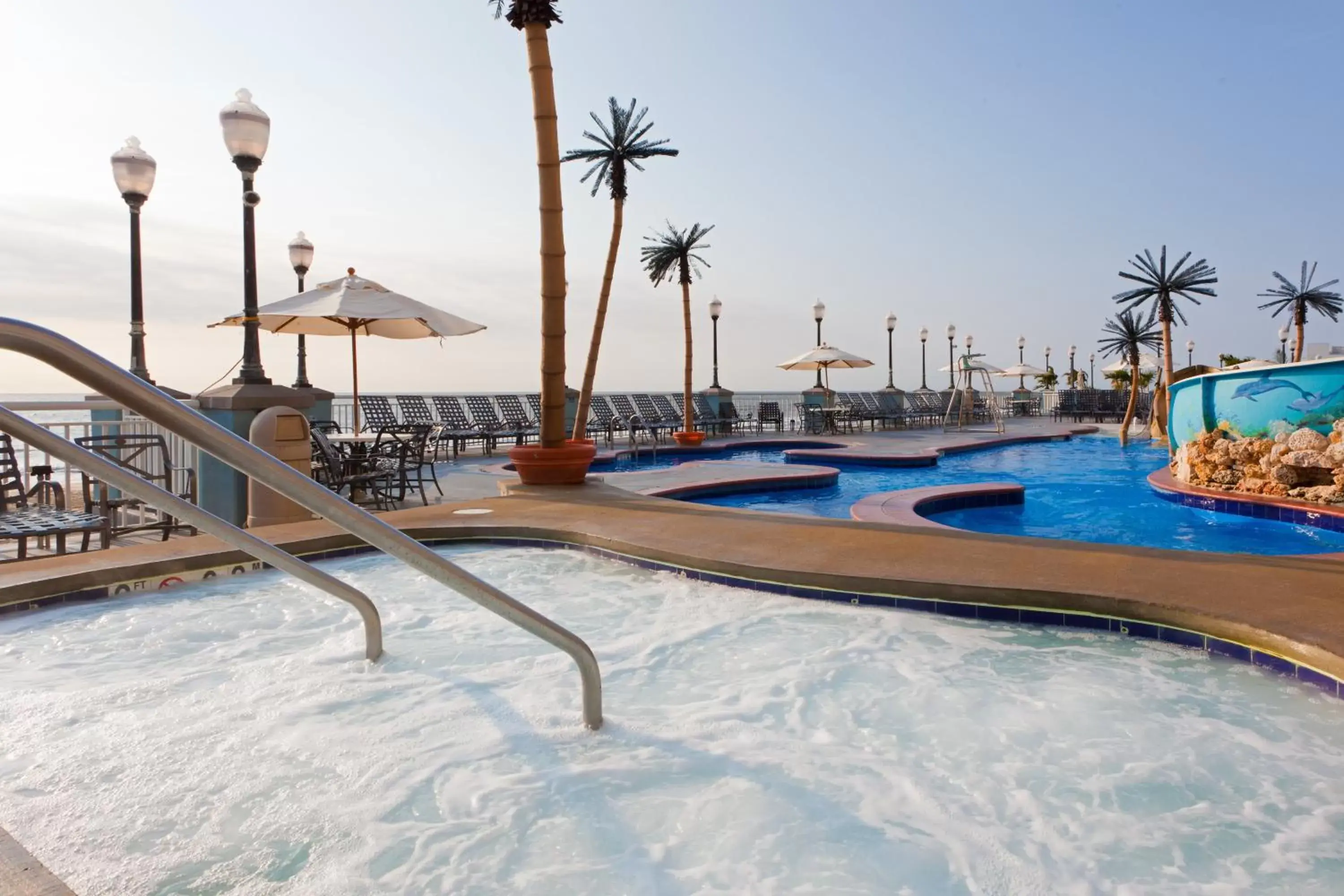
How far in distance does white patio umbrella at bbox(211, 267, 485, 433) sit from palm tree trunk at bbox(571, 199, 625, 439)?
3484 mm

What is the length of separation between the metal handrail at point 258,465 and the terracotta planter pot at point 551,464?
5.02 m

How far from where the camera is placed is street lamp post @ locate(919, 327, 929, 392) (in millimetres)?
26547

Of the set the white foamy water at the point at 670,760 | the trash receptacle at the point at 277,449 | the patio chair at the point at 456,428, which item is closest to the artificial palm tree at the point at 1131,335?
the patio chair at the point at 456,428

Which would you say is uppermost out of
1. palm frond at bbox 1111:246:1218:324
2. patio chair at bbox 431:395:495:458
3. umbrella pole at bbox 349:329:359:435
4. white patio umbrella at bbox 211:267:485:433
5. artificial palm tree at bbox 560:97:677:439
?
artificial palm tree at bbox 560:97:677:439

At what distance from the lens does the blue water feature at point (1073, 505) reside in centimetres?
678

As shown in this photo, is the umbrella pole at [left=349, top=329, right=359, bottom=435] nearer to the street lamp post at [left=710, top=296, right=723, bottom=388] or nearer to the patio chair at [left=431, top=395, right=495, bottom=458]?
the patio chair at [left=431, top=395, right=495, bottom=458]

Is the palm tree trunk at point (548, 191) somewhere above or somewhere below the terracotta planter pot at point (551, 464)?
above

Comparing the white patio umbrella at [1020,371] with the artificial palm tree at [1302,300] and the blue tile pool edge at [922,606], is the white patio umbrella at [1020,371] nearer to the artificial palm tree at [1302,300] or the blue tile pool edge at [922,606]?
the artificial palm tree at [1302,300]

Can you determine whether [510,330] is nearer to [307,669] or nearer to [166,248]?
[166,248]

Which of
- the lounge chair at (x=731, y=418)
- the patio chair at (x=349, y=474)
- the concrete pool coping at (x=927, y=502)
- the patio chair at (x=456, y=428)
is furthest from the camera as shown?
the lounge chair at (x=731, y=418)

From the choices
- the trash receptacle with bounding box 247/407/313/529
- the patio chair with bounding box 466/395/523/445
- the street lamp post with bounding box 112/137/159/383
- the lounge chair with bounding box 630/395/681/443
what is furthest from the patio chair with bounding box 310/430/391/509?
the lounge chair with bounding box 630/395/681/443

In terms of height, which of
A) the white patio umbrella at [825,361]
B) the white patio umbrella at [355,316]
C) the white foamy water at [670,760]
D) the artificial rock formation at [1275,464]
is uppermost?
the white patio umbrella at [825,361]

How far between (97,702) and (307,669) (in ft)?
2.59

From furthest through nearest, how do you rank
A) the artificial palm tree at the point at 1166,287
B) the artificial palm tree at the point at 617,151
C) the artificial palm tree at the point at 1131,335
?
the artificial palm tree at the point at 1131,335
the artificial palm tree at the point at 1166,287
the artificial palm tree at the point at 617,151
